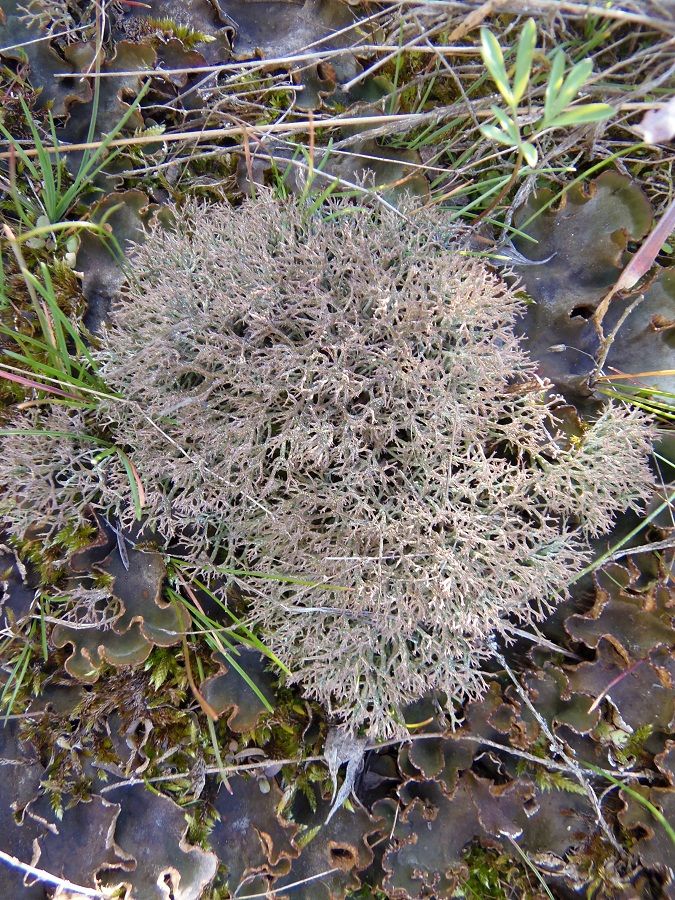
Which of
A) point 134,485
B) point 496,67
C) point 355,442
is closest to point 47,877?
point 134,485

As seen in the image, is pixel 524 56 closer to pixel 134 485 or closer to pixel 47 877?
pixel 134 485

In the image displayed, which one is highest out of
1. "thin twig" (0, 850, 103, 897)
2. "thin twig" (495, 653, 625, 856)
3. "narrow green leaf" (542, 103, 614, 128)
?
"narrow green leaf" (542, 103, 614, 128)

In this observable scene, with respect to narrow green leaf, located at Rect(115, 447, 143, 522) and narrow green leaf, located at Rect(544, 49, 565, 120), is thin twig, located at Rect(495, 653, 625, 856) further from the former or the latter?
narrow green leaf, located at Rect(544, 49, 565, 120)

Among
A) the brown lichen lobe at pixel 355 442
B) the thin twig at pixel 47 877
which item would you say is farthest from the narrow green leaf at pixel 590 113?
the thin twig at pixel 47 877

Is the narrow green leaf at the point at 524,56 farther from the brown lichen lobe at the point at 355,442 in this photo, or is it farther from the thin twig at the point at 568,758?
the thin twig at the point at 568,758

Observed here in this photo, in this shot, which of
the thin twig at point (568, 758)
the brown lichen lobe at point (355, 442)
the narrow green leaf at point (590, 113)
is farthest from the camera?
the thin twig at point (568, 758)

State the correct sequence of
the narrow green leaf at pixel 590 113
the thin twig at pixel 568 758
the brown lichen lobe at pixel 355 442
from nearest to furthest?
the narrow green leaf at pixel 590 113 → the brown lichen lobe at pixel 355 442 → the thin twig at pixel 568 758

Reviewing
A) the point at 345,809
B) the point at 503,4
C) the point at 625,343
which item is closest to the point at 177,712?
the point at 345,809

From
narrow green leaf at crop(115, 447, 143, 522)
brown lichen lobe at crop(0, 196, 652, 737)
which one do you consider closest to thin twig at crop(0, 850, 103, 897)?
brown lichen lobe at crop(0, 196, 652, 737)

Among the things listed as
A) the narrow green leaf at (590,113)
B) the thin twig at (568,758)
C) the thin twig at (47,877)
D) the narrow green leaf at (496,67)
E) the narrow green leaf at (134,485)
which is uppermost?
the narrow green leaf at (496,67)
